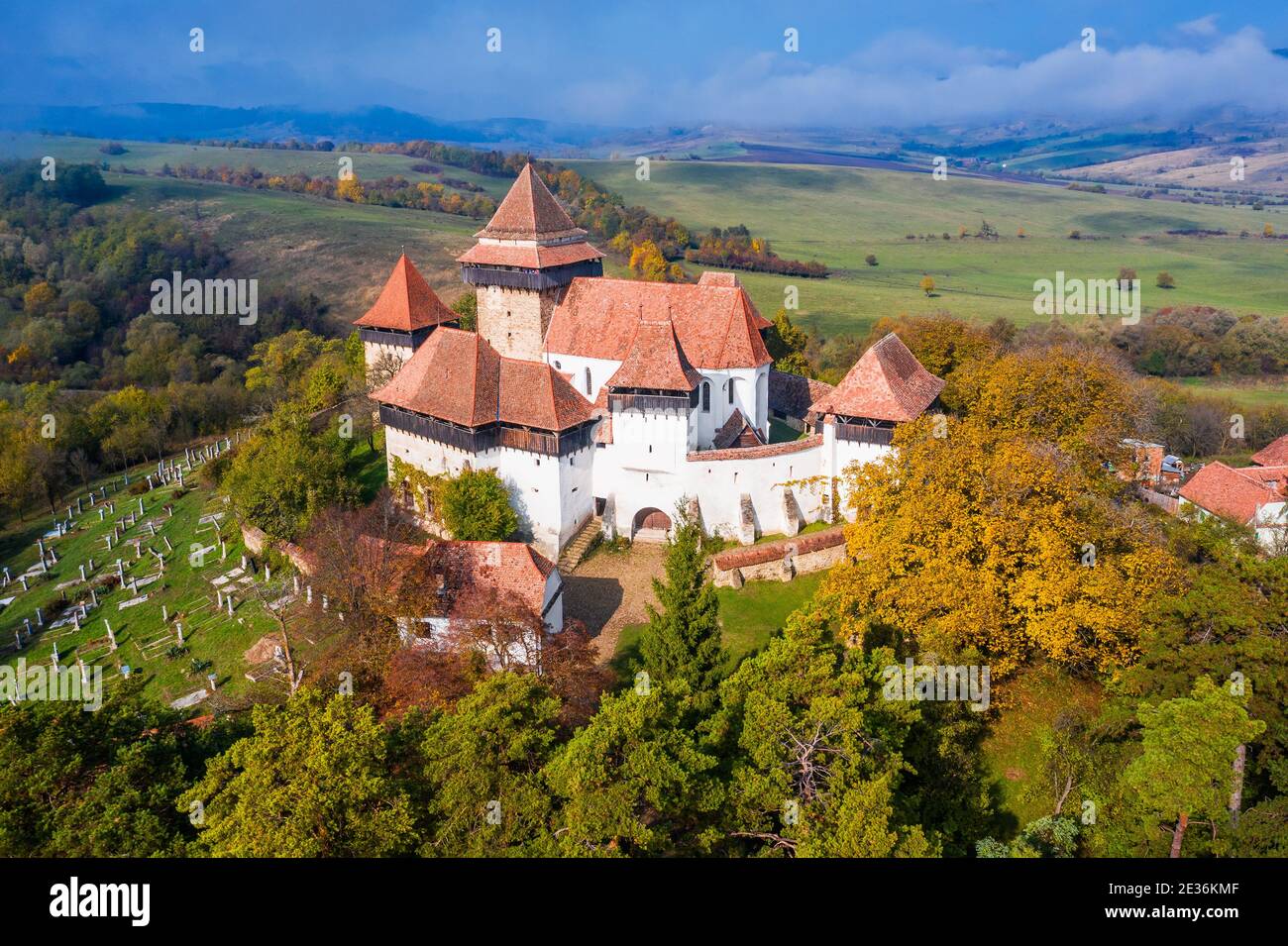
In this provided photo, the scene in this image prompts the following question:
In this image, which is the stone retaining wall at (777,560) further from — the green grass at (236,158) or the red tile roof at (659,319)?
the green grass at (236,158)

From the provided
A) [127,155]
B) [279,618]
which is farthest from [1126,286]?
[127,155]

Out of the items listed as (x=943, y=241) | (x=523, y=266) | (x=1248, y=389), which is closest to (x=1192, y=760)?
(x=523, y=266)

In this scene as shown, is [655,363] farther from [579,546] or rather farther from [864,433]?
[864,433]

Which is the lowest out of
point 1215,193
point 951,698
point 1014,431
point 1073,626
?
point 951,698

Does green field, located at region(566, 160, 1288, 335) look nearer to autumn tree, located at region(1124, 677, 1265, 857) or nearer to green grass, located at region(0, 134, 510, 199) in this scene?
green grass, located at region(0, 134, 510, 199)

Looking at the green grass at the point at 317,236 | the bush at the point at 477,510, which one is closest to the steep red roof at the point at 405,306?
the bush at the point at 477,510

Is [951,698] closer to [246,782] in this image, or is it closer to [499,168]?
[246,782]
